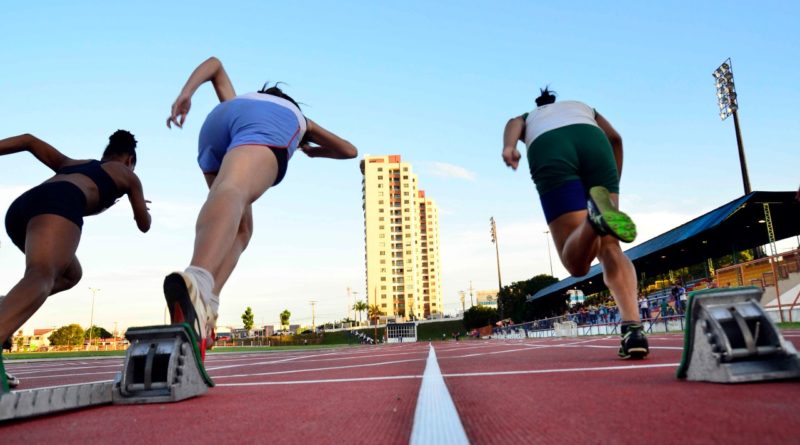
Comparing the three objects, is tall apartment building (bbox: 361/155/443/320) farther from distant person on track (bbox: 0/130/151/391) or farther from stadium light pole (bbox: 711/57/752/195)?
distant person on track (bbox: 0/130/151/391)

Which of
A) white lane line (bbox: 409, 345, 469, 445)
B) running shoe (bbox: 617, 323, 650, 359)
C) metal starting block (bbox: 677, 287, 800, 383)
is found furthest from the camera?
running shoe (bbox: 617, 323, 650, 359)

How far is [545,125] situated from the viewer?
3.24 metres

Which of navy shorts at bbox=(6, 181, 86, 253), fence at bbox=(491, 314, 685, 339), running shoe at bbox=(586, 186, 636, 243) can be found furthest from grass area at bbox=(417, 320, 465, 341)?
running shoe at bbox=(586, 186, 636, 243)

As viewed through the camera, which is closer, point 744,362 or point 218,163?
point 744,362

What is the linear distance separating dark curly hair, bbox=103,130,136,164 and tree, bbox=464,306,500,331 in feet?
277

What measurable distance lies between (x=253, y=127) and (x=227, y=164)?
25 cm

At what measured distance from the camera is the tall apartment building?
127 meters

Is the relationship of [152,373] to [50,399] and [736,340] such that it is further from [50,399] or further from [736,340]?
[736,340]

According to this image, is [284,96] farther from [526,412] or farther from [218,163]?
[526,412]

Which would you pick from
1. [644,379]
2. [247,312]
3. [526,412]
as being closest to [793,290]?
[644,379]

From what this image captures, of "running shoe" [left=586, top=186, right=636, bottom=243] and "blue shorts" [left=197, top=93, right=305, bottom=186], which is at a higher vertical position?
"blue shorts" [left=197, top=93, right=305, bottom=186]

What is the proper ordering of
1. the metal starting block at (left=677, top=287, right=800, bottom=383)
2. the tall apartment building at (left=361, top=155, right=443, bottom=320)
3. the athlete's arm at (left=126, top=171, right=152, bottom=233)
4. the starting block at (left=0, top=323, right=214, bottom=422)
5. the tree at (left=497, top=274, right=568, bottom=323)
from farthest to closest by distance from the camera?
the tall apartment building at (left=361, top=155, right=443, bottom=320)
the tree at (left=497, top=274, right=568, bottom=323)
the athlete's arm at (left=126, top=171, right=152, bottom=233)
the starting block at (left=0, top=323, right=214, bottom=422)
the metal starting block at (left=677, top=287, right=800, bottom=383)

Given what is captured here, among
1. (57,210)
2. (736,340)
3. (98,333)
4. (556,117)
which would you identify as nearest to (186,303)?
(57,210)

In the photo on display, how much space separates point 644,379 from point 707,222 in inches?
924
